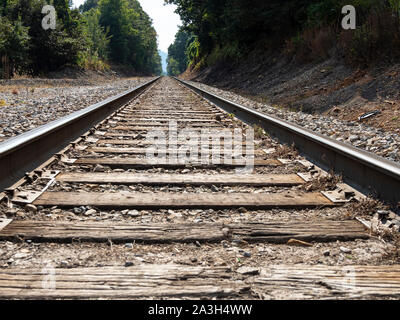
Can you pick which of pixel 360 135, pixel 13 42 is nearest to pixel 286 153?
pixel 360 135

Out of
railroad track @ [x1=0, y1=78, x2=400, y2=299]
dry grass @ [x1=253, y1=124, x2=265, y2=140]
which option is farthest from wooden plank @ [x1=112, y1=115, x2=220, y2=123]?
railroad track @ [x1=0, y1=78, x2=400, y2=299]

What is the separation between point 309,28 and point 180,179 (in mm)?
12411

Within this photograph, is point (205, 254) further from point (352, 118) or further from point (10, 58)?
point (10, 58)

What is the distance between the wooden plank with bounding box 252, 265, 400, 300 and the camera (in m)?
1.40

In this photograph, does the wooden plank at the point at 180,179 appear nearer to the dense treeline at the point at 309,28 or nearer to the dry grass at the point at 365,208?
the dry grass at the point at 365,208

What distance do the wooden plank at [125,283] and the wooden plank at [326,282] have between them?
13 centimetres

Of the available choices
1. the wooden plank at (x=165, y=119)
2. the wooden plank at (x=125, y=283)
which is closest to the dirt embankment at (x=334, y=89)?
the wooden plank at (x=165, y=119)

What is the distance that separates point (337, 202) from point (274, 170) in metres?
0.92

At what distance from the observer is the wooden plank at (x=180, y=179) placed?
2762 mm

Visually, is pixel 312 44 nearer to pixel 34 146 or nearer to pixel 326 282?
pixel 34 146

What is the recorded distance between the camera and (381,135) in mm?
4484

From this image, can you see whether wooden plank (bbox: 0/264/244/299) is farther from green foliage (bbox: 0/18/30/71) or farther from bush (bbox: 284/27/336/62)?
green foliage (bbox: 0/18/30/71)

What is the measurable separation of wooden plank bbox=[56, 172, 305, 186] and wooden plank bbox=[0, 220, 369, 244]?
0.78 metres
